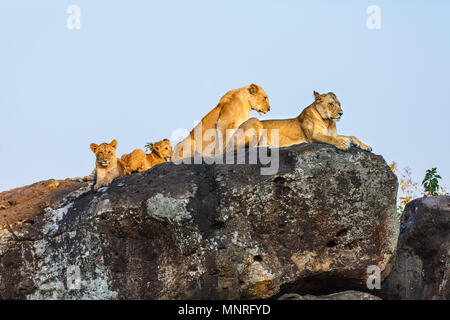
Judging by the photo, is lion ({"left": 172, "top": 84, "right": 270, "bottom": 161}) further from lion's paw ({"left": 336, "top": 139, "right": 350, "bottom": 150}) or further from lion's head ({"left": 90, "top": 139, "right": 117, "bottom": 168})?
lion's paw ({"left": 336, "top": 139, "right": 350, "bottom": 150})

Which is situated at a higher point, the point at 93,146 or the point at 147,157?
the point at 93,146

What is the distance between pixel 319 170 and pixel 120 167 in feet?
15.5

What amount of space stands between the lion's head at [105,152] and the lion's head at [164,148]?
2.40 meters

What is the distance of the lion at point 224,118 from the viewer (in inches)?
655

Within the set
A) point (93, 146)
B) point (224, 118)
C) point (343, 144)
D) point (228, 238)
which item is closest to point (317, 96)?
point (343, 144)

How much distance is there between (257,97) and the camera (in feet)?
56.8

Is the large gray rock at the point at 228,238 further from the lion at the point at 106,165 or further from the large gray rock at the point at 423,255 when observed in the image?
the large gray rock at the point at 423,255

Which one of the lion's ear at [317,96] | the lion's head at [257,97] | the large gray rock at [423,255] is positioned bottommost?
the large gray rock at [423,255]

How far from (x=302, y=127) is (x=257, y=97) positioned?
226 centimetres

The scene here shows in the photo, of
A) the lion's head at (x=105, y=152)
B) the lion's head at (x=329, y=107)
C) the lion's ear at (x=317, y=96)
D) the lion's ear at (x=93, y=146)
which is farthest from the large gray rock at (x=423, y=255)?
the lion's ear at (x=93, y=146)

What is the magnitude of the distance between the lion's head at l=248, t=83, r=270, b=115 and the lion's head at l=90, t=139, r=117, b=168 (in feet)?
12.1

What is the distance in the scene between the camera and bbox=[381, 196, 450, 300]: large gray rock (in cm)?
1510

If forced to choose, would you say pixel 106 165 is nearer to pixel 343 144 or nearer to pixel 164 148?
pixel 164 148

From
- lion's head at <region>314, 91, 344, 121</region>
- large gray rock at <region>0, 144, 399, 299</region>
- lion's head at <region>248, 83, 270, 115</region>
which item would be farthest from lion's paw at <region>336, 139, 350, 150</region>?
lion's head at <region>248, 83, 270, 115</region>
